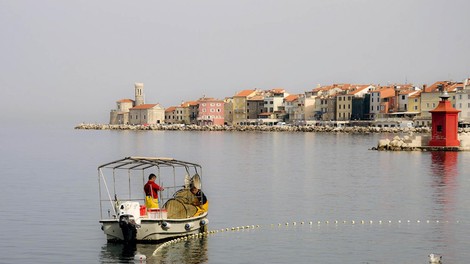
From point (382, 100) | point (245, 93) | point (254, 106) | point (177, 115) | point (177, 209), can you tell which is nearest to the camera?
point (177, 209)

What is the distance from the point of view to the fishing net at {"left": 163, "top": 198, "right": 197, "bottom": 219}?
65.6 feet

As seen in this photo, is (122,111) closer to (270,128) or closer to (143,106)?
(143,106)

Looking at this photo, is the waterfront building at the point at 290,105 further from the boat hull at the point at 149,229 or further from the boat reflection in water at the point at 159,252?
the boat reflection in water at the point at 159,252

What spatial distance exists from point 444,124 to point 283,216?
33.6 metres

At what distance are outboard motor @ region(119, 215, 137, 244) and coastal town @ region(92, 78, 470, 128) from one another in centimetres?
8460

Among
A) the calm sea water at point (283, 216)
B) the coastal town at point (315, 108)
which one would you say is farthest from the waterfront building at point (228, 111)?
the calm sea water at point (283, 216)

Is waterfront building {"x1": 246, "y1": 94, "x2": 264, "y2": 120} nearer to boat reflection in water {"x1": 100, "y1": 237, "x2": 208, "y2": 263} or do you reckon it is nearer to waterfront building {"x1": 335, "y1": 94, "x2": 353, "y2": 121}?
waterfront building {"x1": 335, "y1": 94, "x2": 353, "y2": 121}

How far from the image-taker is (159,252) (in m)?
18.5

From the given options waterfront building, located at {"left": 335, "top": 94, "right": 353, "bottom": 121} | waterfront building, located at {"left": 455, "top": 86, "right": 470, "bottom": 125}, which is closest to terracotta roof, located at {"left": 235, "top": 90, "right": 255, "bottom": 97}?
waterfront building, located at {"left": 335, "top": 94, "right": 353, "bottom": 121}

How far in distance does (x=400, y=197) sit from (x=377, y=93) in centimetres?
8280

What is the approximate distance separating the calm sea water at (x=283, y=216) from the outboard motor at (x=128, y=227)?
38 centimetres

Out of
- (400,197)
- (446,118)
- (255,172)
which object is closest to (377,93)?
(446,118)

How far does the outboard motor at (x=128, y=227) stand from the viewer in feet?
61.2

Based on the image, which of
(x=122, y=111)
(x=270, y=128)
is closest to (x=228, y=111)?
(x=270, y=128)
